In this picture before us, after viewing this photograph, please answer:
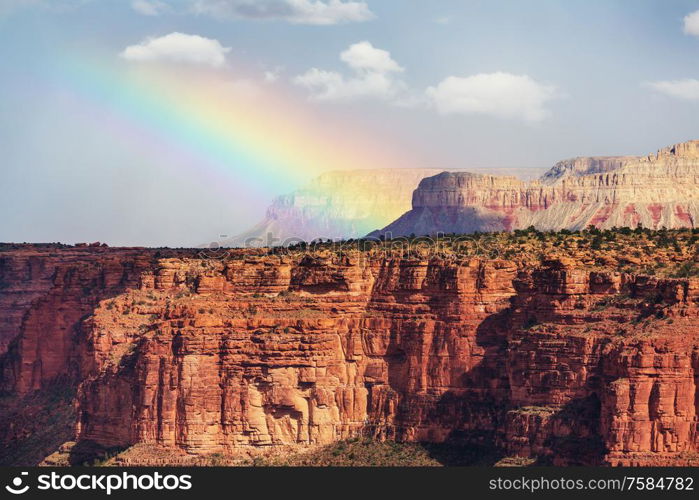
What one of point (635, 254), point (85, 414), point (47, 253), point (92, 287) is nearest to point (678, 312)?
point (635, 254)

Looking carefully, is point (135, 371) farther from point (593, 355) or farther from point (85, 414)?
point (593, 355)

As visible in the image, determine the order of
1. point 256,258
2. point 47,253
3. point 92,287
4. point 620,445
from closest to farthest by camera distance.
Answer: point 620,445 → point 256,258 → point 92,287 → point 47,253

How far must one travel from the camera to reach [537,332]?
116 metres

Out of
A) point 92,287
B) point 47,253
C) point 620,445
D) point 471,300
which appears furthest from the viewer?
point 47,253

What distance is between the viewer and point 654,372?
10856 cm

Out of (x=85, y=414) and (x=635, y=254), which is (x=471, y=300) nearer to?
(x=635, y=254)

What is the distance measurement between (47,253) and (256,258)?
175 feet

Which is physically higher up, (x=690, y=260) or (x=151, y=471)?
(x=690, y=260)

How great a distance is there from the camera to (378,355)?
126 meters

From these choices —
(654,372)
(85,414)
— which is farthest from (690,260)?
(85,414)

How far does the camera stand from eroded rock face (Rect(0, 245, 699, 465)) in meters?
113

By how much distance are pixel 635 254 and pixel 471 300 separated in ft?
26.9

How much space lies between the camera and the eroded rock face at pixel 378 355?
372 ft

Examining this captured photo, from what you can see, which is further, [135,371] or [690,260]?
[135,371]
